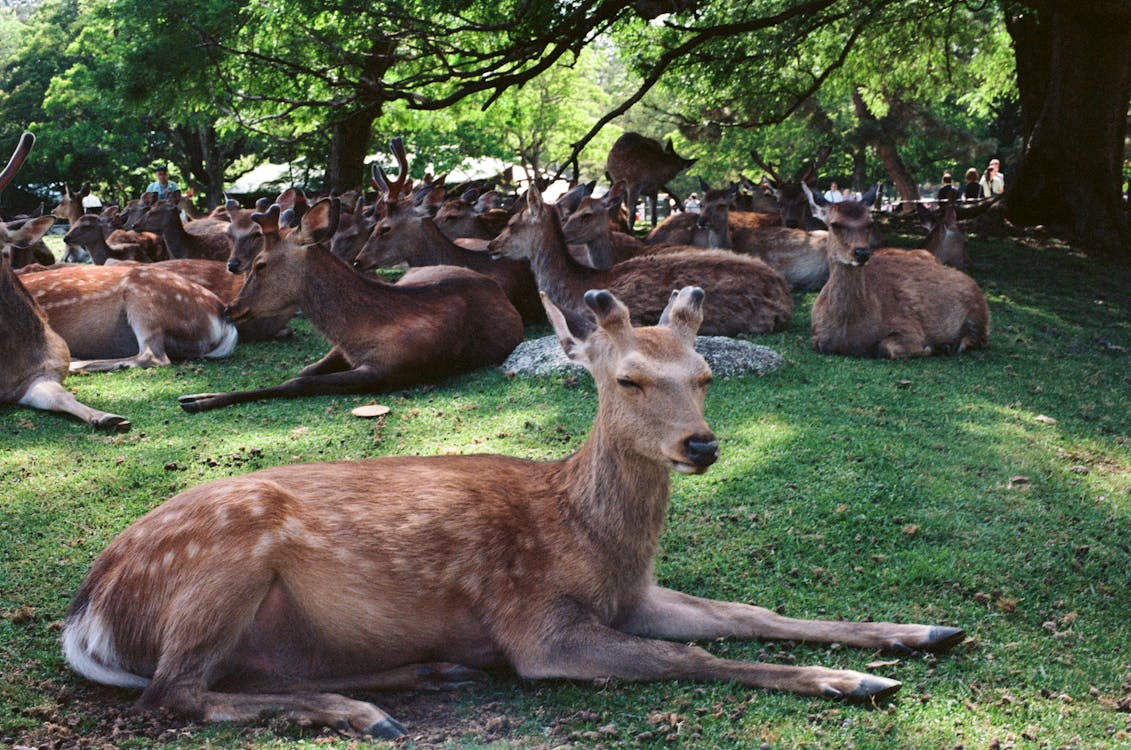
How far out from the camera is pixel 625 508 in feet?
13.5

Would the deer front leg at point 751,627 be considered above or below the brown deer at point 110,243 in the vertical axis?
below

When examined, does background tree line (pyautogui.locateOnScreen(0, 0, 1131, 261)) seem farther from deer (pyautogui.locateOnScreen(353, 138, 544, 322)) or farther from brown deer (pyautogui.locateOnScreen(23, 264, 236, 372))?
brown deer (pyautogui.locateOnScreen(23, 264, 236, 372))

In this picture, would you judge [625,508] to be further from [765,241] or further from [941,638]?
[765,241]

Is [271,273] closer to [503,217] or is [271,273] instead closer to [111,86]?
[503,217]

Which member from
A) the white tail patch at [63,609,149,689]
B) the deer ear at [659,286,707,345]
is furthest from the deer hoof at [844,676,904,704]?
the white tail patch at [63,609,149,689]

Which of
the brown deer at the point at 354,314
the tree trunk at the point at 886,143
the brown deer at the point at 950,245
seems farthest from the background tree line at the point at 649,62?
the tree trunk at the point at 886,143

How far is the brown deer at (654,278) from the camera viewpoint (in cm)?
1033

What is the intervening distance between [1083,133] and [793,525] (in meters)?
13.7

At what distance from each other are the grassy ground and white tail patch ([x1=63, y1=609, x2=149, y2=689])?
7 centimetres

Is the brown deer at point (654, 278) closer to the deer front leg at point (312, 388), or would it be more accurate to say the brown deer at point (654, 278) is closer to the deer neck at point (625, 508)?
the deer front leg at point (312, 388)

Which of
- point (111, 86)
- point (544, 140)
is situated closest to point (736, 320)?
point (111, 86)

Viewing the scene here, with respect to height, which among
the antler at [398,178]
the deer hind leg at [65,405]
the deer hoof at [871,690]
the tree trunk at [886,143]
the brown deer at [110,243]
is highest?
the tree trunk at [886,143]

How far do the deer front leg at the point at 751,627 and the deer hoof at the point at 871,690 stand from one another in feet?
1.25

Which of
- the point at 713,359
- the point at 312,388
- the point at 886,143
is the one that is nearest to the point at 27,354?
the point at 312,388
